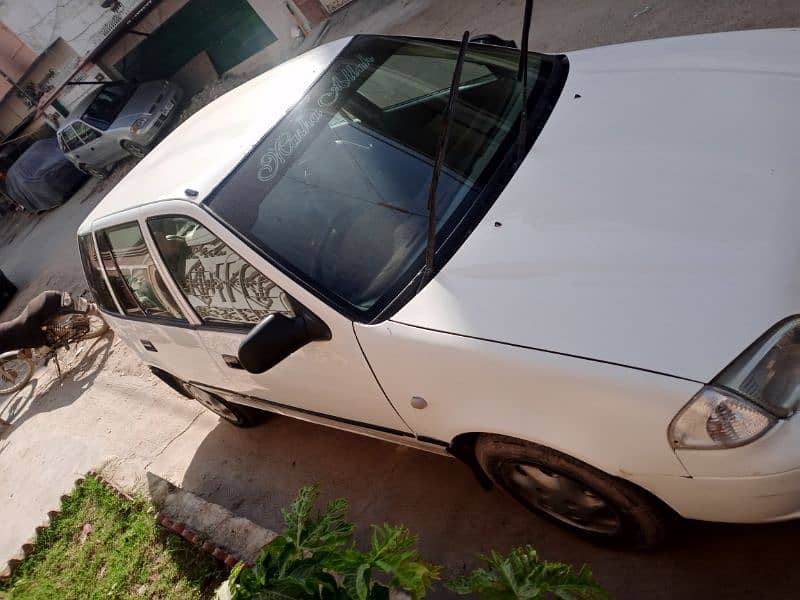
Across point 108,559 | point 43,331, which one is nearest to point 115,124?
point 43,331

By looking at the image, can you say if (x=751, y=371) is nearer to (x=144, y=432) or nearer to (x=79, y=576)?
(x=79, y=576)

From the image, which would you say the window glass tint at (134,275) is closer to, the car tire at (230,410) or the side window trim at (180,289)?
the side window trim at (180,289)

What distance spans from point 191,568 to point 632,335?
279 centimetres

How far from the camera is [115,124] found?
1231cm

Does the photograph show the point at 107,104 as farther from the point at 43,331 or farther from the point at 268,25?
the point at 43,331

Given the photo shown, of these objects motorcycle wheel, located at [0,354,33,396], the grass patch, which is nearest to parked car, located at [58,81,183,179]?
motorcycle wheel, located at [0,354,33,396]

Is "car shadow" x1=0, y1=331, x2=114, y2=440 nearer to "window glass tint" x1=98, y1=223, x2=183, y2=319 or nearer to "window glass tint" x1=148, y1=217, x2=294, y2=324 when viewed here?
"window glass tint" x1=98, y1=223, x2=183, y2=319

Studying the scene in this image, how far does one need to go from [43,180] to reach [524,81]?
45.5 ft

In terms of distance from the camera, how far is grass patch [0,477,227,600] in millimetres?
3383

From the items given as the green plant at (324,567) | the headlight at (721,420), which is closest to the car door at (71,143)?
the green plant at (324,567)

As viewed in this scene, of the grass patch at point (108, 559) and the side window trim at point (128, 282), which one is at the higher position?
the side window trim at point (128, 282)

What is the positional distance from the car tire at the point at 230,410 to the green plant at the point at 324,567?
1.98 m

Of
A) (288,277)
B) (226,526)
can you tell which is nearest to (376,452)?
(226,526)

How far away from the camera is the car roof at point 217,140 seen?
2770 mm
